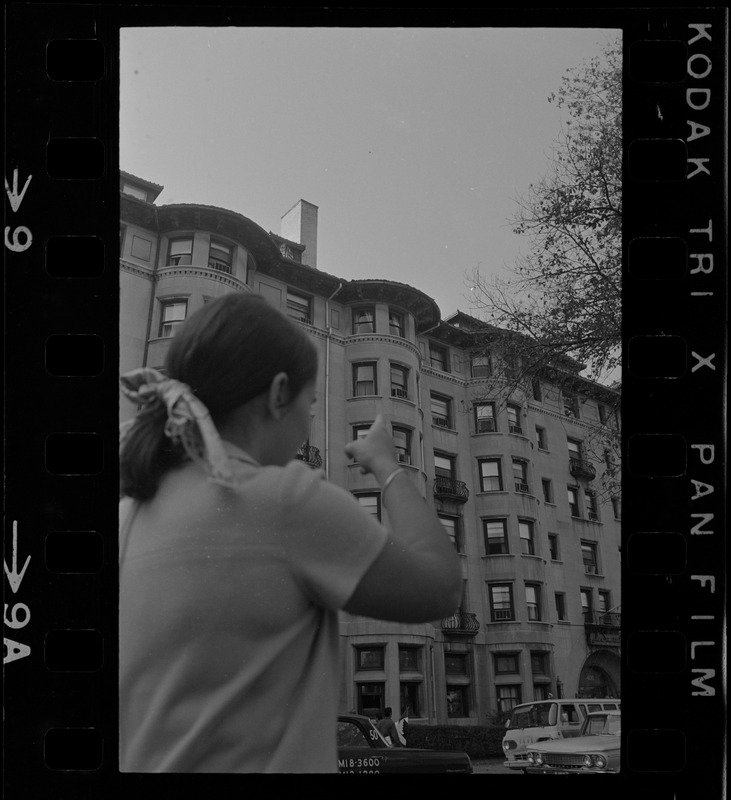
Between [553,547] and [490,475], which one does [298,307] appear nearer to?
[490,475]

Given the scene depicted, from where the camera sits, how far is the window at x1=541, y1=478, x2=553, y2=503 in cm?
350

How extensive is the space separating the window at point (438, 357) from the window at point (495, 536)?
0.68 meters

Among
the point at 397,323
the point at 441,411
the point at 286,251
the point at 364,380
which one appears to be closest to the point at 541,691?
the point at 441,411

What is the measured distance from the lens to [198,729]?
293 cm

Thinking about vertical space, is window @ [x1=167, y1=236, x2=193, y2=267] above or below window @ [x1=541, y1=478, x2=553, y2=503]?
above

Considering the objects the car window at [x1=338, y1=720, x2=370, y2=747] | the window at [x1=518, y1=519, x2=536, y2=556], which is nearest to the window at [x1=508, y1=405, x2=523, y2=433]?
the window at [x1=518, y1=519, x2=536, y2=556]

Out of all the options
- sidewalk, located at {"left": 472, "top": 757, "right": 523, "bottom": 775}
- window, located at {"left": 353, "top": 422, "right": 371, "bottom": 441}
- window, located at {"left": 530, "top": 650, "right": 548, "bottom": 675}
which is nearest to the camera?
sidewalk, located at {"left": 472, "top": 757, "right": 523, "bottom": 775}

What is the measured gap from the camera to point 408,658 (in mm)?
3162

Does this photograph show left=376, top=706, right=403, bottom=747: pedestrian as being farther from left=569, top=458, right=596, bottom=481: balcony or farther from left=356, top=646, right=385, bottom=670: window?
left=569, top=458, right=596, bottom=481: balcony

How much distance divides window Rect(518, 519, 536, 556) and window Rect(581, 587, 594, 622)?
260mm

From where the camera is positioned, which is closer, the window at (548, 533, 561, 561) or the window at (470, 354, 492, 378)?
the window at (548, 533, 561, 561)

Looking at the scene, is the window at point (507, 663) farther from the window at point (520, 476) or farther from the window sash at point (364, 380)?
the window sash at point (364, 380)

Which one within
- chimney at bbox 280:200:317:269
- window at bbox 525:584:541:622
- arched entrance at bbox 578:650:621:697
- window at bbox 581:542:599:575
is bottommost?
arched entrance at bbox 578:650:621:697
